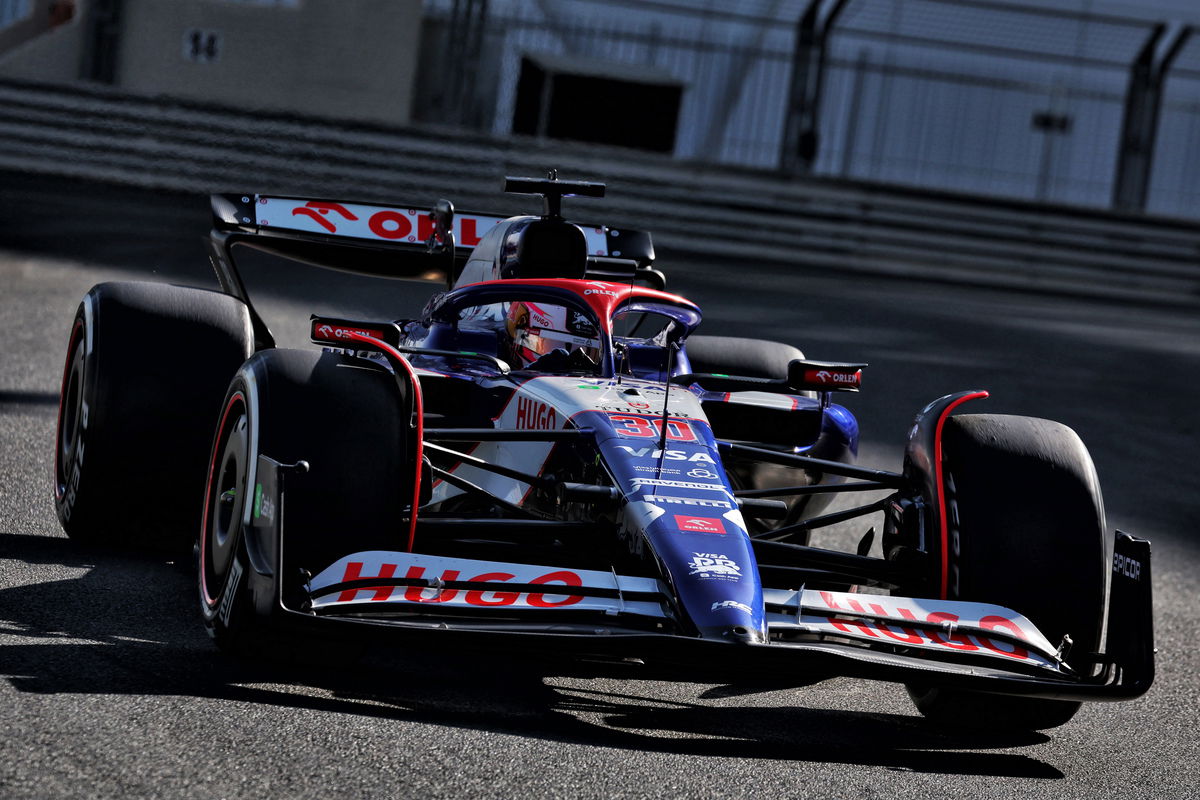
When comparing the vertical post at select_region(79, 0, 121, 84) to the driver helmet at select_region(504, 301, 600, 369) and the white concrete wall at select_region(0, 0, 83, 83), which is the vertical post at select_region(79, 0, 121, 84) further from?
the driver helmet at select_region(504, 301, 600, 369)

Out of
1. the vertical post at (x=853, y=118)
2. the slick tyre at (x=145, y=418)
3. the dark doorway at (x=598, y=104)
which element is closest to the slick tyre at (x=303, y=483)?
the slick tyre at (x=145, y=418)

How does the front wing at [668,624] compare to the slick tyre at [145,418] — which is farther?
the slick tyre at [145,418]

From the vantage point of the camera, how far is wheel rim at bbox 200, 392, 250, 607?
4.58 metres

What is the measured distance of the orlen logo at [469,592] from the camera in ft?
13.5

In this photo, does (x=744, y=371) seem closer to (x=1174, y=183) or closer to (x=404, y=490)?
(x=404, y=490)

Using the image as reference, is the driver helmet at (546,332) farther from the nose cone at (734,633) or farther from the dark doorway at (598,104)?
the dark doorway at (598,104)

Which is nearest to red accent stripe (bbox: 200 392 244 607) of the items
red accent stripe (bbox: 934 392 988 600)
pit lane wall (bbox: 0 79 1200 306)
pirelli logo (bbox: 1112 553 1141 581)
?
red accent stripe (bbox: 934 392 988 600)

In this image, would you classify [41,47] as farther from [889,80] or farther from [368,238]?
Result: [368,238]

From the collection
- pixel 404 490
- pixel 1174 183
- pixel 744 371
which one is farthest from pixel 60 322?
pixel 1174 183

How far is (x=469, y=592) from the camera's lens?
13.7ft

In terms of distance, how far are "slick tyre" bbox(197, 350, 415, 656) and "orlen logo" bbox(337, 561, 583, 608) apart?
0.17m

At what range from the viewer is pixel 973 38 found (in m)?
19.5

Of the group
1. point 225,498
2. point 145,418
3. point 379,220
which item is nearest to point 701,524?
point 225,498

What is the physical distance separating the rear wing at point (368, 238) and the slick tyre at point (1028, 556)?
2955mm
